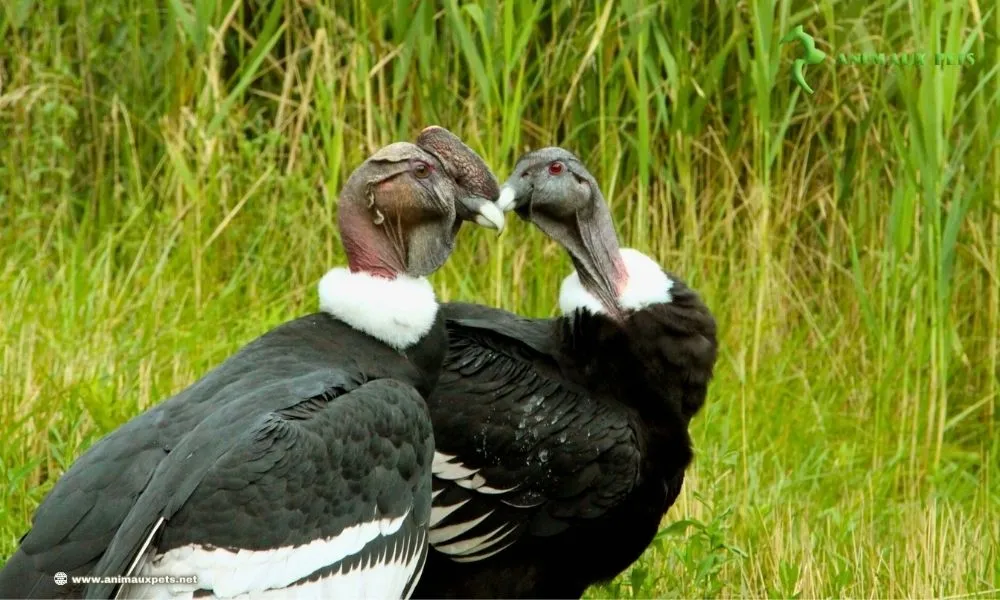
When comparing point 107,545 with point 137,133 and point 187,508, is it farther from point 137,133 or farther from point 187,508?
point 137,133

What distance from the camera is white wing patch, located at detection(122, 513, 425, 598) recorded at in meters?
3.19

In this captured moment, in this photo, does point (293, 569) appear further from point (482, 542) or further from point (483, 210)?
point (483, 210)

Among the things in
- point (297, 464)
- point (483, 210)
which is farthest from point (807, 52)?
point (297, 464)

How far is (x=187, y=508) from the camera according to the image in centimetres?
323

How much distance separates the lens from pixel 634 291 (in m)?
4.35

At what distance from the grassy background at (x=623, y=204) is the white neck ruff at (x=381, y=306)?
1200 millimetres

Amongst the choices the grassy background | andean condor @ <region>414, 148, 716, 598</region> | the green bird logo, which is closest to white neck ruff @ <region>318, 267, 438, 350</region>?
andean condor @ <region>414, 148, 716, 598</region>

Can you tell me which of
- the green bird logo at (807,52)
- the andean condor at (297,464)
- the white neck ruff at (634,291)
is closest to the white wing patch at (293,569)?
the andean condor at (297,464)

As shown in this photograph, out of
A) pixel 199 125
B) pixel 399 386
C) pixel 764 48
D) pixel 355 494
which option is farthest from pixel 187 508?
pixel 199 125

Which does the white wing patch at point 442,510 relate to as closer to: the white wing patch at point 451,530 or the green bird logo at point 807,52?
the white wing patch at point 451,530

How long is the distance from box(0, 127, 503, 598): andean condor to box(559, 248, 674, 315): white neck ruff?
0.56 meters

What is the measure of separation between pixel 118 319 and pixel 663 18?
2.27 meters

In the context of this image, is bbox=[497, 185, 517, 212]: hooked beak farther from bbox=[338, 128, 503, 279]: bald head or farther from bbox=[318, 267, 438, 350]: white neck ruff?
bbox=[318, 267, 438, 350]: white neck ruff

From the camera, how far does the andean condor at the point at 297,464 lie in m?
3.22
